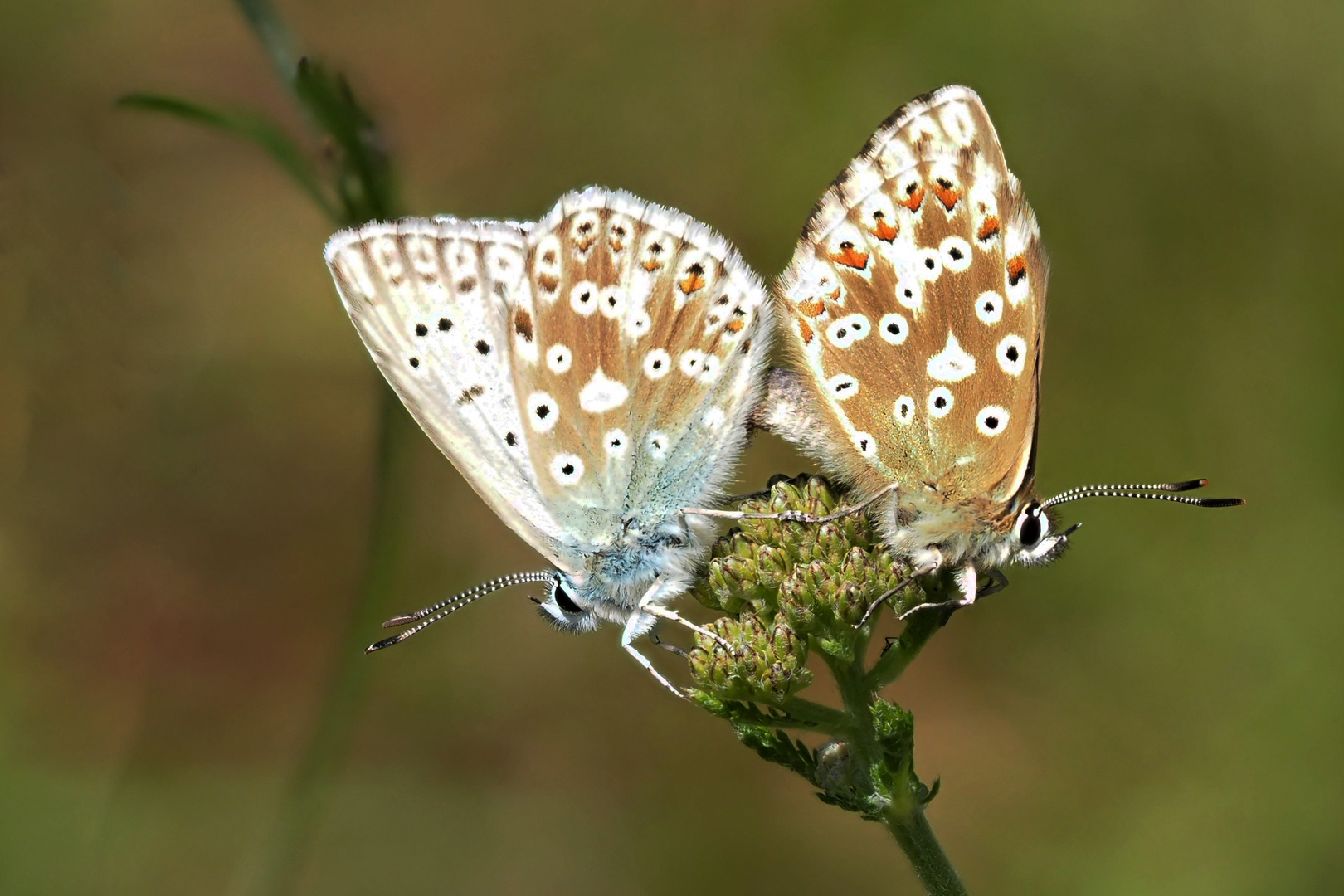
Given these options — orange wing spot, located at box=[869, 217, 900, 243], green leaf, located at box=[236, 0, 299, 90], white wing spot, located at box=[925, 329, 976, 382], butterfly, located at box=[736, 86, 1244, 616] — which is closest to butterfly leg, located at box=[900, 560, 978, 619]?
butterfly, located at box=[736, 86, 1244, 616]

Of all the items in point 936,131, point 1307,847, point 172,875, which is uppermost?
point 936,131

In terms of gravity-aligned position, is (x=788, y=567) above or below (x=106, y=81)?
below

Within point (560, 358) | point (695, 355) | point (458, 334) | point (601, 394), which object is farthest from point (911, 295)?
point (458, 334)

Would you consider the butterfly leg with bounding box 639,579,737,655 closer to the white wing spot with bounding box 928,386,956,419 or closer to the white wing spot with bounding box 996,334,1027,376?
the white wing spot with bounding box 928,386,956,419

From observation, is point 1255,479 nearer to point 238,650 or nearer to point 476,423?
point 476,423

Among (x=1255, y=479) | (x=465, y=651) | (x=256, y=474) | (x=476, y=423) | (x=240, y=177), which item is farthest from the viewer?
(x=240, y=177)

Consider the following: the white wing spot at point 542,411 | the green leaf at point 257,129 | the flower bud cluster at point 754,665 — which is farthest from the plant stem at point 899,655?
the green leaf at point 257,129

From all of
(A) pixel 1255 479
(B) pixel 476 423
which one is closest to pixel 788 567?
(B) pixel 476 423
